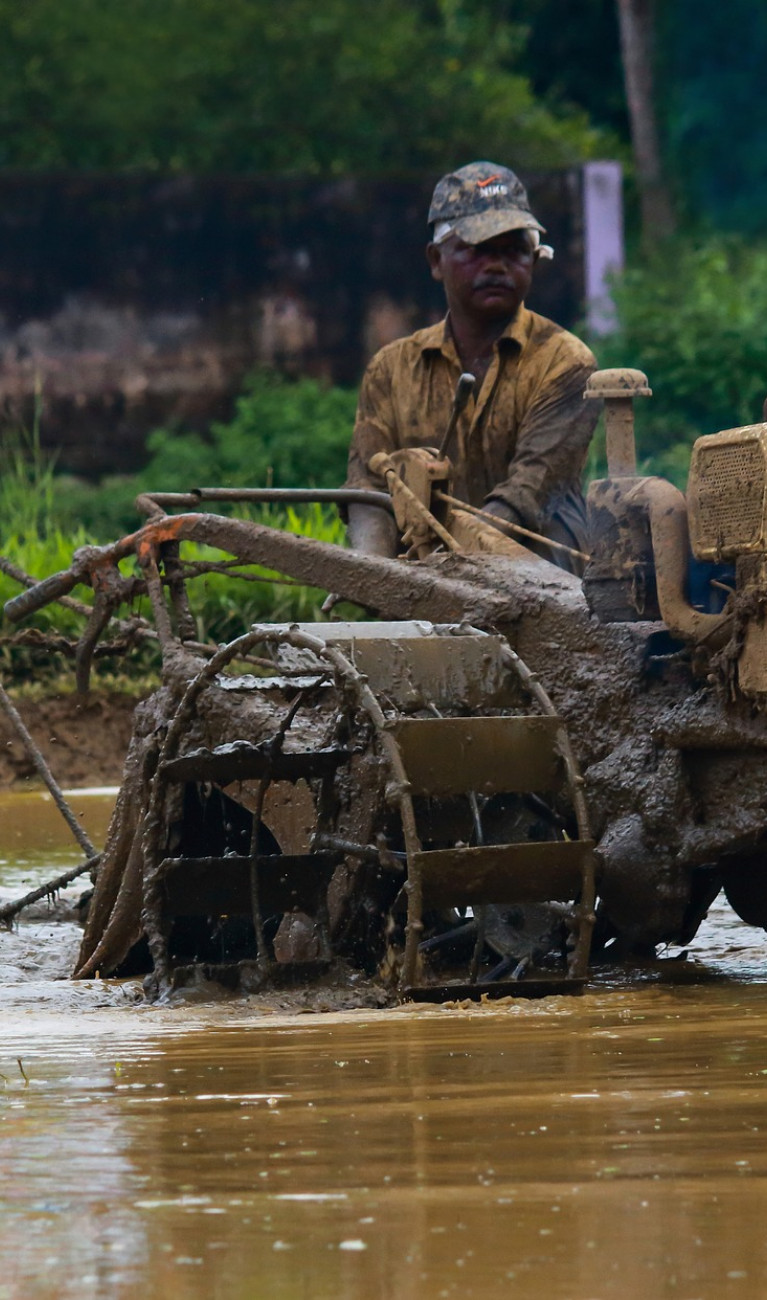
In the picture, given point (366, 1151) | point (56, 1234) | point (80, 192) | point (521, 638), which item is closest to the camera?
point (56, 1234)

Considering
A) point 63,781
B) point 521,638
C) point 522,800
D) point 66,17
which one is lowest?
point 63,781

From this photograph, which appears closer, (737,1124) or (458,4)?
(737,1124)

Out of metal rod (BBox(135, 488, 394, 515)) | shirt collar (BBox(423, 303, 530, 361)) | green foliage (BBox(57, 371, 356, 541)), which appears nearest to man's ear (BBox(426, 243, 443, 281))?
shirt collar (BBox(423, 303, 530, 361))

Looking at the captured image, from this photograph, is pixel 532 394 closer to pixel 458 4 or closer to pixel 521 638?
pixel 521 638

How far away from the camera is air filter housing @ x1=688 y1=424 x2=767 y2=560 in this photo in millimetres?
6340

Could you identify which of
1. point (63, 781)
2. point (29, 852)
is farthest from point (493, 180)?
point (63, 781)

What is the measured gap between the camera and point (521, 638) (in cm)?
747

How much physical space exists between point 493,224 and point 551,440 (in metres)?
0.80

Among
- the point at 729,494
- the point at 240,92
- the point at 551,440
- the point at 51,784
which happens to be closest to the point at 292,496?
the point at 551,440

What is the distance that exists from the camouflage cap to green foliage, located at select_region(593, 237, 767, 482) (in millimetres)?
10878

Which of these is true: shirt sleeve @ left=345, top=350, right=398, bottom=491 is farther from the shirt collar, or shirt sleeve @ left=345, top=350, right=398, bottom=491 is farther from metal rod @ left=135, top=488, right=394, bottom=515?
metal rod @ left=135, top=488, right=394, bottom=515

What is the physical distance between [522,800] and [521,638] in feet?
1.64

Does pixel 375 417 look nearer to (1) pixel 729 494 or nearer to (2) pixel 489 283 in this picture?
(2) pixel 489 283

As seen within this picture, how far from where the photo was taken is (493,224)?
857cm
